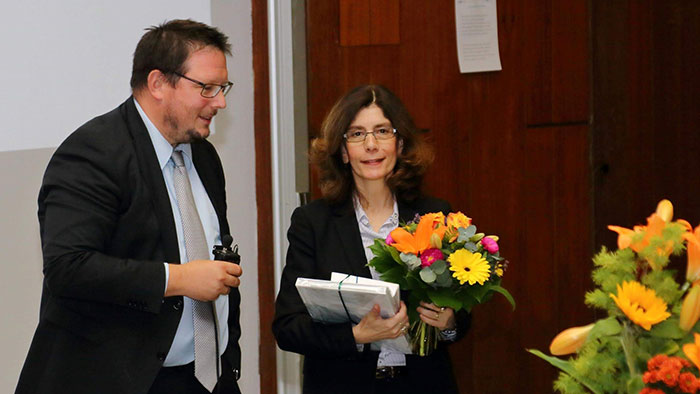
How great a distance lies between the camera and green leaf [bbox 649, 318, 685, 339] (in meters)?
1.21

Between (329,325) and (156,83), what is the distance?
30.3 inches

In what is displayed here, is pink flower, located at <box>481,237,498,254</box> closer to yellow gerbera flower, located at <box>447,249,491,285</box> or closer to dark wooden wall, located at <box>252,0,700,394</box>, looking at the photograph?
yellow gerbera flower, located at <box>447,249,491,285</box>

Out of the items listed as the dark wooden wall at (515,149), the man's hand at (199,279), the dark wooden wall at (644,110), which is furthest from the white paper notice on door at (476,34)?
the man's hand at (199,279)

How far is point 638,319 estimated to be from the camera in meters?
1.17

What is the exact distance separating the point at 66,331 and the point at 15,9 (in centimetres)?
115

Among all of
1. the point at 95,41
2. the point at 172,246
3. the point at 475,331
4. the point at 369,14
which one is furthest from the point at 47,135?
the point at 475,331

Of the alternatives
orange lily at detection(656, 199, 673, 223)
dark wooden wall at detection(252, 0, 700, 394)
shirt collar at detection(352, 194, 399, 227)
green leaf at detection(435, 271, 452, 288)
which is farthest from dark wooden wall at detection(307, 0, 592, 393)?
orange lily at detection(656, 199, 673, 223)

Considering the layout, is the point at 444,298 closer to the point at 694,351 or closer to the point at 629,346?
the point at 629,346

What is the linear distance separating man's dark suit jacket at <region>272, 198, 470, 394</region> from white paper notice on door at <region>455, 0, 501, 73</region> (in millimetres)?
1317

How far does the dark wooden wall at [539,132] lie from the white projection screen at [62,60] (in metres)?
0.68

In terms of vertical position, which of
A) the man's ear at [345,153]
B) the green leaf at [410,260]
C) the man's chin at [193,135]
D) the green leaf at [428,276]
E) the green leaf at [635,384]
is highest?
the man's chin at [193,135]

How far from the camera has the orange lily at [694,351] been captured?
110cm

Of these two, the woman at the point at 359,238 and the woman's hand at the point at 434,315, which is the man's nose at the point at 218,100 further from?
the woman's hand at the point at 434,315

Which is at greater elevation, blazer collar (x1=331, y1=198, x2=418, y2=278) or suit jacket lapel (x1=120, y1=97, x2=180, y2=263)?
suit jacket lapel (x1=120, y1=97, x2=180, y2=263)
